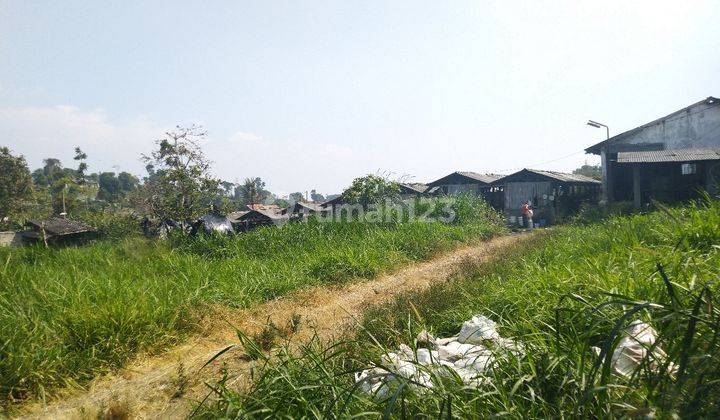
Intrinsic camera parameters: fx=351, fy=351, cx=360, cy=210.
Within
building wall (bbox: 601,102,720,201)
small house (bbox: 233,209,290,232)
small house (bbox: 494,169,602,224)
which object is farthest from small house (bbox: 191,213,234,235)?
building wall (bbox: 601,102,720,201)

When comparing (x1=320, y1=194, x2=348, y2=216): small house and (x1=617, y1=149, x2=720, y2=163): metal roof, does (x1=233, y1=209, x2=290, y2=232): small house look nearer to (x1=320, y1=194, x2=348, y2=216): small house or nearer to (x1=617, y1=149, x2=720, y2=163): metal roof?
(x1=320, y1=194, x2=348, y2=216): small house

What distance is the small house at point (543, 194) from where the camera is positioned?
66.1 ft

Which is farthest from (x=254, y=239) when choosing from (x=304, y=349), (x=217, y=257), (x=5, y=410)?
(x=304, y=349)

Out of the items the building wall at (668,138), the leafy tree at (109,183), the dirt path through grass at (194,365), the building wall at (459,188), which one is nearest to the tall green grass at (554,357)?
the dirt path through grass at (194,365)

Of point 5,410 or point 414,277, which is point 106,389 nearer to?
point 5,410

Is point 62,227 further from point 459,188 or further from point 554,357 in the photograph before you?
point 554,357

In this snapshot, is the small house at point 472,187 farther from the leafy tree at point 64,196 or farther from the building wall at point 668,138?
the leafy tree at point 64,196

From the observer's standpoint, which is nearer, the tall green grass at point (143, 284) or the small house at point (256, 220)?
the tall green grass at point (143, 284)

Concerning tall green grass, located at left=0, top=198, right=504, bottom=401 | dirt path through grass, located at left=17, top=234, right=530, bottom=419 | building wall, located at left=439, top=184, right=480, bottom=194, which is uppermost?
building wall, located at left=439, top=184, right=480, bottom=194

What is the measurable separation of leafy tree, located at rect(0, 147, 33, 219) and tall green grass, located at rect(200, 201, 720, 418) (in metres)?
34.5

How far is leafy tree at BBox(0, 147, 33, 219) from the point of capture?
26203 mm

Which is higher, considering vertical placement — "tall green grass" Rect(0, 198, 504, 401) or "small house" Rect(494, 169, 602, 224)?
"small house" Rect(494, 169, 602, 224)

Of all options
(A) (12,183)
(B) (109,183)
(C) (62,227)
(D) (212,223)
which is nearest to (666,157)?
(D) (212,223)

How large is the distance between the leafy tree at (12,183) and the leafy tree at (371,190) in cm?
2782
